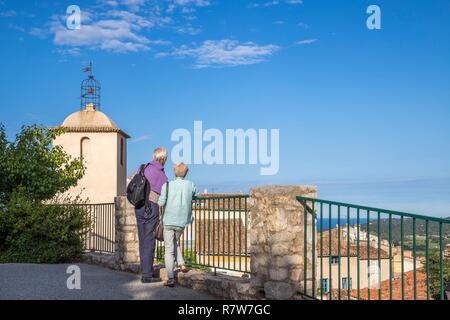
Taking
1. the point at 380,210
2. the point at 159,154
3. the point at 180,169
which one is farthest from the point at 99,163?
the point at 380,210

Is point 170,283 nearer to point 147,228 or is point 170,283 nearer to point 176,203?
point 147,228

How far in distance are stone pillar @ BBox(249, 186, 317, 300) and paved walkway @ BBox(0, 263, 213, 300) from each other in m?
1.45

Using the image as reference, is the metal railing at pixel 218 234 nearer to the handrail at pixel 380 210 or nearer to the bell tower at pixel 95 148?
the handrail at pixel 380 210

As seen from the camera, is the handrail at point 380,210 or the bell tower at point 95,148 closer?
the handrail at point 380,210

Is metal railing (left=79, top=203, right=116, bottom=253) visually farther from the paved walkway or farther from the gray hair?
the gray hair

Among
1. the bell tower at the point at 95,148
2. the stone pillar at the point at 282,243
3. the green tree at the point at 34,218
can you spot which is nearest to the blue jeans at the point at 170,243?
the stone pillar at the point at 282,243

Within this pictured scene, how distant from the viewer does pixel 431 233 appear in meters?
5.31

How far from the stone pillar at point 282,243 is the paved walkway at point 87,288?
4.76 feet

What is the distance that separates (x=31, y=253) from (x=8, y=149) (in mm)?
6968

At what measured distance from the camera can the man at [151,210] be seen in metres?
8.92

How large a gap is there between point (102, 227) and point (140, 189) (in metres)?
6.73

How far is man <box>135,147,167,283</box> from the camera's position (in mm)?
8922
